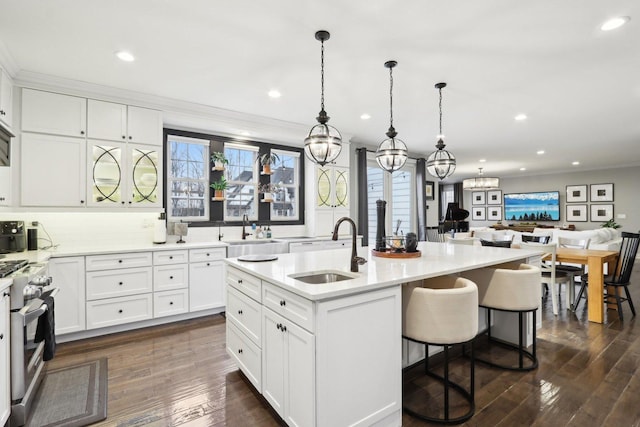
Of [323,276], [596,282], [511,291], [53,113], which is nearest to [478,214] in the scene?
[596,282]

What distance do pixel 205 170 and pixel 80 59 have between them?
2.04 m

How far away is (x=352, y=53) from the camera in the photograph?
273 centimetres

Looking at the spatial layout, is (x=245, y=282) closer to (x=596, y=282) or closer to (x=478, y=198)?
A: (x=596, y=282)

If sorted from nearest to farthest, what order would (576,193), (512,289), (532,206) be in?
(512,289), (576,193), (532,206)

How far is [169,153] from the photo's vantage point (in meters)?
4.40

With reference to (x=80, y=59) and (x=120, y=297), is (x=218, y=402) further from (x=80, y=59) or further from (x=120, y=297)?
(x=80, y=59)

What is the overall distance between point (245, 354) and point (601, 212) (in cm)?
1138

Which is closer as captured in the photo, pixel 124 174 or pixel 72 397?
pixel 72 397

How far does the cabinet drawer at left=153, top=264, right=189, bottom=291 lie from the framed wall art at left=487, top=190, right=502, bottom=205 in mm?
11497

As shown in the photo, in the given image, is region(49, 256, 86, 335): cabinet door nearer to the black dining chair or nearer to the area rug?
the area rug

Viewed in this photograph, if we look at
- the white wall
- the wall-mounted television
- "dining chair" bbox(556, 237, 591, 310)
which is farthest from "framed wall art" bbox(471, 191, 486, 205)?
"dining chair" bbox(556, 237, 591, 310)

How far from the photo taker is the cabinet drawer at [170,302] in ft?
11.9

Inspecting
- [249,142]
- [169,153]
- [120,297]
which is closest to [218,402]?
[120,297]

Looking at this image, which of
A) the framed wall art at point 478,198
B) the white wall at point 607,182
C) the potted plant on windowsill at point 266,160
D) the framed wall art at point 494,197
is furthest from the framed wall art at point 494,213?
the potted plant on windowsill at point 266,160
